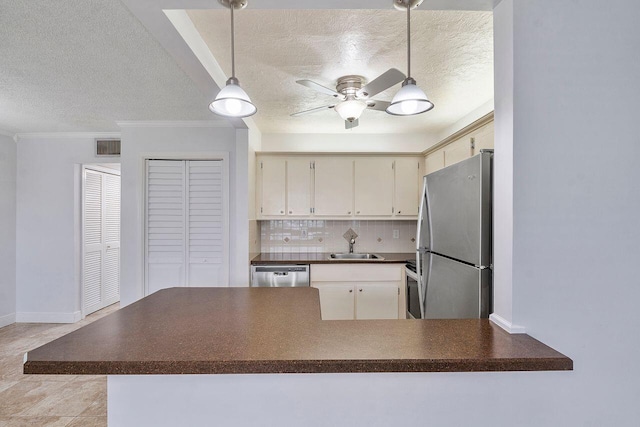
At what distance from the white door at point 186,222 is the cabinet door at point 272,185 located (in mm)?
442

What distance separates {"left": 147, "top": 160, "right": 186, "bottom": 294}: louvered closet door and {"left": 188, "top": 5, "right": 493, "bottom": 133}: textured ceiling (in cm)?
144

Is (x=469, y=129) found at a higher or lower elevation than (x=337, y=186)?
higher

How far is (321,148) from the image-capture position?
3936mm

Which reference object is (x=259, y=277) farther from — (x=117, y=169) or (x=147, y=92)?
(x=117, y=169)

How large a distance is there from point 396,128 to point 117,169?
3.95 meters

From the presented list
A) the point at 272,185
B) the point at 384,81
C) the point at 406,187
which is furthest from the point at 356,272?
the point at 384,81

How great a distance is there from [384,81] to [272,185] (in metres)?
2.10

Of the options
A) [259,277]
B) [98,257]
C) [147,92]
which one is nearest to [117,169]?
[98,257]

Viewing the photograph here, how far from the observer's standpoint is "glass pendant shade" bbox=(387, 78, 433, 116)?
4.52 ft

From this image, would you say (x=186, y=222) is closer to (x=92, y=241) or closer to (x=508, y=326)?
(x=92, y=241)

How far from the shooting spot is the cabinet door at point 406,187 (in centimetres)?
381

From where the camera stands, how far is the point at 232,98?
135 cm

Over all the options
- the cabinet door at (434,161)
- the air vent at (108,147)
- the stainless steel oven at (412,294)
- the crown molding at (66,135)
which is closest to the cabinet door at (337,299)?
the stainless steel oven at (412,294)

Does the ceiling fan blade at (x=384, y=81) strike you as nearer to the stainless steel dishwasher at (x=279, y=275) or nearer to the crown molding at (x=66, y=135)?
the stainless steel dishwasher at (x=279, y=275)
